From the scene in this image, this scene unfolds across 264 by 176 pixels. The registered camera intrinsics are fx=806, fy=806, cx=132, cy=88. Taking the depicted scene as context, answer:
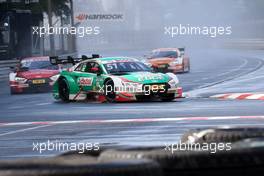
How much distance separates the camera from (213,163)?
161 inches

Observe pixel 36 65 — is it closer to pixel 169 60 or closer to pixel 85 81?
pixel 85 81

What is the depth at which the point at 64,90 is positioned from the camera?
63.8ft

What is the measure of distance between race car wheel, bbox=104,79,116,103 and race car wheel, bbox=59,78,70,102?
5.20 feet

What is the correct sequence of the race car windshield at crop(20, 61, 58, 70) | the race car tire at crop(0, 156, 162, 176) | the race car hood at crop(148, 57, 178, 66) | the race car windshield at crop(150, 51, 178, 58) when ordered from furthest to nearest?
the race car windshield at crop(150, 51, 178, 58)
the race car hood at crop(148, 57, 178, 66)
the race car windshield at crop(20, 61, 58, 70)
the race car tire at crop(0, 156, 162, 176)

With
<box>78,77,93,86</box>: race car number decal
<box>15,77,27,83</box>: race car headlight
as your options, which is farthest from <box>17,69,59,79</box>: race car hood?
<box>78,77,93,86</box>: race car number decal

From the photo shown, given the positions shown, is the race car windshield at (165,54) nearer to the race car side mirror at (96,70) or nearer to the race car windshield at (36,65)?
the race car windshield at (36,65)

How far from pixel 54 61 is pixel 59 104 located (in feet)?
3.39

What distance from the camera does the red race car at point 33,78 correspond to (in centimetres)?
2469

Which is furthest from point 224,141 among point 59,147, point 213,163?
point 59,147

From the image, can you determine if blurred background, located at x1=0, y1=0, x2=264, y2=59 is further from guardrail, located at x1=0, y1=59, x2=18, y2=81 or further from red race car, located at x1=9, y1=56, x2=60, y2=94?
red race car, located at x1=9, y1=56, x2=60, y2=94

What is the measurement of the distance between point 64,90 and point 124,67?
1.86 metres

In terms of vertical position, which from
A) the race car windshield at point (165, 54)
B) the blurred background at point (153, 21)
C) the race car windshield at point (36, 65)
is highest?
the blurred background at point (153, 21)

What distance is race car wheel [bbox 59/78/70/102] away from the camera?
19281 millimetres

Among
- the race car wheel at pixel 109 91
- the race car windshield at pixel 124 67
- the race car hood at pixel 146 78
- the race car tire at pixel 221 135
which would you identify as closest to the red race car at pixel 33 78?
the race car windshield at pixel 124 67
